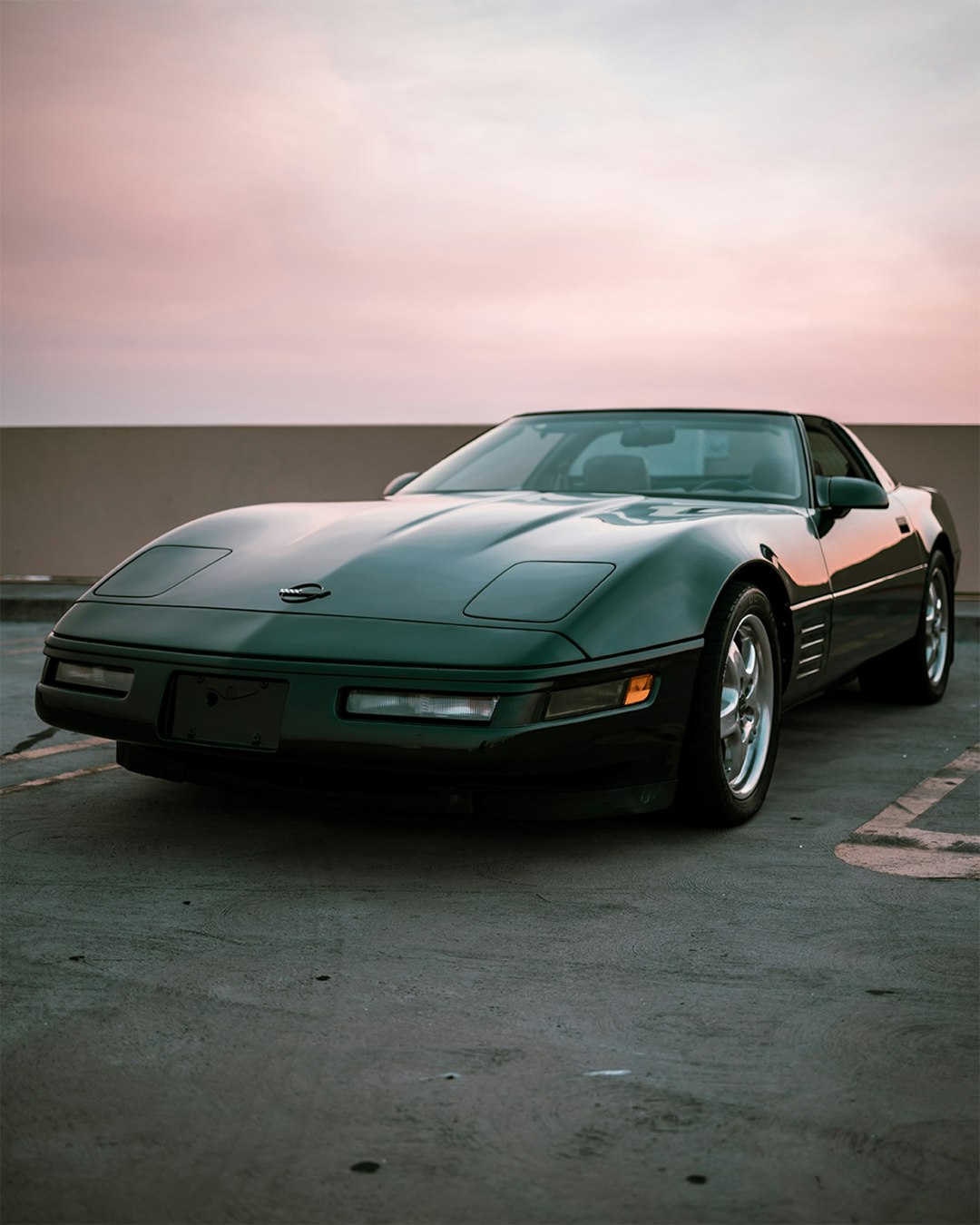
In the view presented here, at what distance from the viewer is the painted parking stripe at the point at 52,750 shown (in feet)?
14.8

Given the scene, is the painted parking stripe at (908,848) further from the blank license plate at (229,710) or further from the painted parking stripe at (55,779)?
the painted parking stripe at (55,779)

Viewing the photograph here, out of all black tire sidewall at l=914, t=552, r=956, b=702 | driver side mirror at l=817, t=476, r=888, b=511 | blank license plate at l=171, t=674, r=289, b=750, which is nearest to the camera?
blank license plate at l=171, t=674, r=289, b=750

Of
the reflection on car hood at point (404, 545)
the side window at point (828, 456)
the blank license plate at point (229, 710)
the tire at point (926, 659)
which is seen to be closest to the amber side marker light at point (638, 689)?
the reflection on car hood at point (404, 545)

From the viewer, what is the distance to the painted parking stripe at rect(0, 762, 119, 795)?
4.00 m

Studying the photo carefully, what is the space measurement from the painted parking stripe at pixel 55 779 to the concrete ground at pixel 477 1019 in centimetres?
17

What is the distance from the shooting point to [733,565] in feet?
11.8

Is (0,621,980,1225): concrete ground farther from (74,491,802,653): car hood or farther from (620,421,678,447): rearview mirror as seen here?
(620,421,678,447): rearview mirror

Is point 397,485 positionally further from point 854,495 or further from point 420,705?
point 420,705

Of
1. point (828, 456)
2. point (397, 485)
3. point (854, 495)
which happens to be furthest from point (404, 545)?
point (828, 456)

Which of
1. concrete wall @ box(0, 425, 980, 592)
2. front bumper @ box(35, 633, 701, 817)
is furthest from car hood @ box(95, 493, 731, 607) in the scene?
concrete wall @ box(0, 425, 980, 592)

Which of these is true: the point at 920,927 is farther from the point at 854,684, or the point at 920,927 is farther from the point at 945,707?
the point at 854,684

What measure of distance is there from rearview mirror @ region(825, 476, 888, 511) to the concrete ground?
1.10 m

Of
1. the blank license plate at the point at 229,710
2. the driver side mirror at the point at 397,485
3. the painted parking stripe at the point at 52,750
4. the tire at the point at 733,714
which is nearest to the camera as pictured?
the blank license plate at the point at 229,710

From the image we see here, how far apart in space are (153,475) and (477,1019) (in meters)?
9.75
